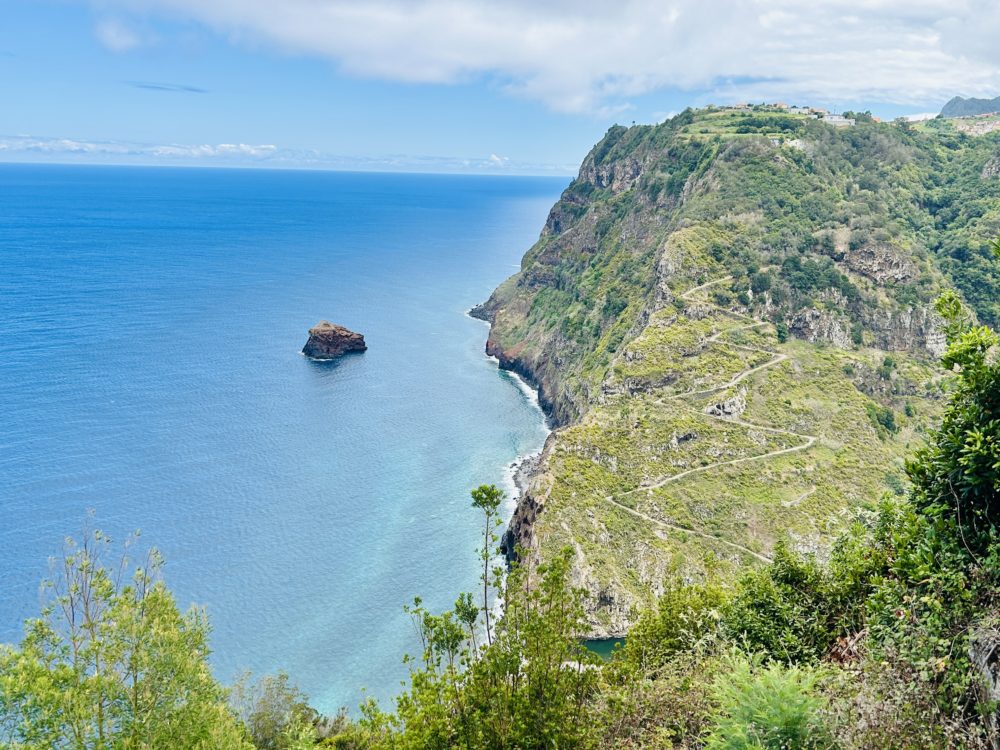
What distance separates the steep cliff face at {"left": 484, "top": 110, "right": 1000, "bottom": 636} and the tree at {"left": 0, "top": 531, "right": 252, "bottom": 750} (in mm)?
23737

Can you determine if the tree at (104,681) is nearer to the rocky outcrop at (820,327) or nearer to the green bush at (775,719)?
the green bush at (775,719)

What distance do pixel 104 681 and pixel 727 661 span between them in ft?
58.4

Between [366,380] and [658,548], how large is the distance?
73758mm

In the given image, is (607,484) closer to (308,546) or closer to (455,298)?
(308,546)

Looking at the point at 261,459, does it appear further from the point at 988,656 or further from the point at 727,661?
the point at 988,656

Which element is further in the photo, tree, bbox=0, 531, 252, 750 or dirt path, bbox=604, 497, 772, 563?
dirt path, bbox=604, 497, 772, 563

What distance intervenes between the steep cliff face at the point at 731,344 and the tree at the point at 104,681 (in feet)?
77.9

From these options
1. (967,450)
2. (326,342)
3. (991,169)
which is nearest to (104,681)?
(967,450)

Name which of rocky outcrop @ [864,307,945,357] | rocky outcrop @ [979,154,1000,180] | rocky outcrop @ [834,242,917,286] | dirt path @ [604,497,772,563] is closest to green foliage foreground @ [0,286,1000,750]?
dirt path @ [604,497,772,563]

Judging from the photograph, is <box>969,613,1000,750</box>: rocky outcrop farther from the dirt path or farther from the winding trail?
the dirt path

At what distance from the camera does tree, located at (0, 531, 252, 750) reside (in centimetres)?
1816

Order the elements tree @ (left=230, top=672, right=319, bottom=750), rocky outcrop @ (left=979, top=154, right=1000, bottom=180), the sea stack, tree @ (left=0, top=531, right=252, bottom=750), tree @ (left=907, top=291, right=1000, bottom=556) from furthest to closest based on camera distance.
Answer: the sea stack < rocky outcrop @ (left=979, top=154, right=1000, bottom=180) < tree @ (left=230, top=672, right=319, bottom=750) < tree @ (left=0, top=531, right=252, bottom=750) < tree @ (left=907, top=291, right=1000, bottom=556)

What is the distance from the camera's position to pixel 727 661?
61.8 ft

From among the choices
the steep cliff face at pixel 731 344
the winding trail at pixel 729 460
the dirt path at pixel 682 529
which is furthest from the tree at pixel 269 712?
the winding trail at pixel 729 460
